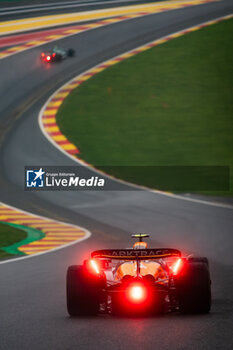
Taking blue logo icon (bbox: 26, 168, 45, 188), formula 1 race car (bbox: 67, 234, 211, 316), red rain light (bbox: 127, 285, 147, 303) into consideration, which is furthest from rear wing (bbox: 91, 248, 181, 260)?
blue logo icon (bbox: 26, 168, 45, 188)

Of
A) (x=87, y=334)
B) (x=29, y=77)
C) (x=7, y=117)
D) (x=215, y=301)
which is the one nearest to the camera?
(x=87, y=334)

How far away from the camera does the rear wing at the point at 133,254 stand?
405 inches

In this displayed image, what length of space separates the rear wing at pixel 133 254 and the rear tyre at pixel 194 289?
328 millimetres

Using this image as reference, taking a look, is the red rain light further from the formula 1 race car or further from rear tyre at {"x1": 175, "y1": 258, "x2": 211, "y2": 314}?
rear tyre at {"x1": 175, "y1": 258, "x2": 211, "y2": 314}

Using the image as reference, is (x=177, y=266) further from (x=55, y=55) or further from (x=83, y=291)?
(x=55, y=55)

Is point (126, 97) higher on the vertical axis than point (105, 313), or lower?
higher

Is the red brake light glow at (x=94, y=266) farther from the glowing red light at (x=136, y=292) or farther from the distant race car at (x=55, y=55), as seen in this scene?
the distant race car at (x=55, y=55)

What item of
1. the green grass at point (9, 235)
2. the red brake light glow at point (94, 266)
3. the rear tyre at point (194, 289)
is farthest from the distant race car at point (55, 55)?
the rear tyre at point (194, 289)

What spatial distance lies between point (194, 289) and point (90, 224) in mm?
13086

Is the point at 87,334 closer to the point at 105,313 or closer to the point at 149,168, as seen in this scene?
the point at 105,313

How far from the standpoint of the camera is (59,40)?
139 feet

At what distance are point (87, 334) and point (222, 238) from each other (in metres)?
11.1

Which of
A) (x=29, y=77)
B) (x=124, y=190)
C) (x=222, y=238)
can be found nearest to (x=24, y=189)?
(x=124, y=190)

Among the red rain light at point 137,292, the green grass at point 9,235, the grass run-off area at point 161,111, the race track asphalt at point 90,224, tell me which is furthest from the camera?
the grass run-off area at point 161,111
